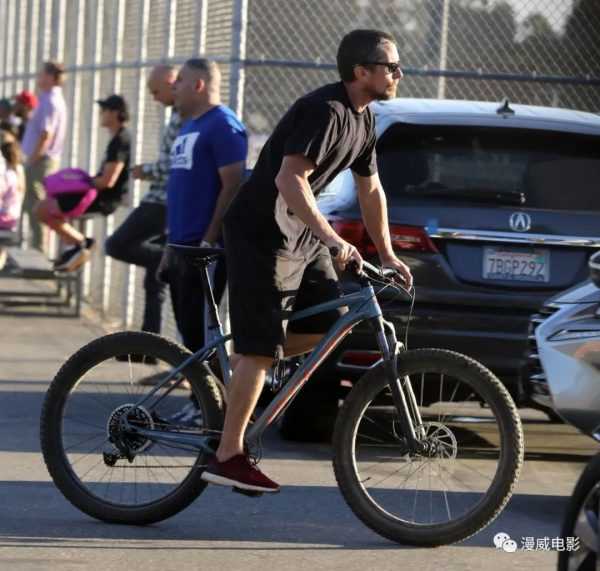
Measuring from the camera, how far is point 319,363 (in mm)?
6539

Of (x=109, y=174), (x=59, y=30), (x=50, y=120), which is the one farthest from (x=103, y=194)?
(x=59, y=30)

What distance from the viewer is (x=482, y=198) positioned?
8.31m

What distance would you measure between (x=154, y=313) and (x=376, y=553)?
532cm

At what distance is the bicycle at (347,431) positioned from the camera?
6.32 m

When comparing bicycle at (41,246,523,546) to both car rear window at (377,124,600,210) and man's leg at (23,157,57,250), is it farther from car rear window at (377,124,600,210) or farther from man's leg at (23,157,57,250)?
man's leg at (23,157,57,250)

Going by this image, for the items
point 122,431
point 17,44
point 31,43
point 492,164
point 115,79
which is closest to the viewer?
point 122,431

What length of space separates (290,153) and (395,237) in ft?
6.24

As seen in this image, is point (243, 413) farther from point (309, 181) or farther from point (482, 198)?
point (482, 198)

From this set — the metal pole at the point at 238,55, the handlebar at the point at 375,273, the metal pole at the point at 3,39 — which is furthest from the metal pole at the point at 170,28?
the metal pole at the point at 3,39

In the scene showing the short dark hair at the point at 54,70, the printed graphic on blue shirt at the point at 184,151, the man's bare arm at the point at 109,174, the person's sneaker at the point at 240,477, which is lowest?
the person's sneaker at the point at 240,477

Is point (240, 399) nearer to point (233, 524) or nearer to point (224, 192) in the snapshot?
point (233, 524)

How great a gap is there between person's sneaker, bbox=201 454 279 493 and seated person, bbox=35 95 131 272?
23.7 feet

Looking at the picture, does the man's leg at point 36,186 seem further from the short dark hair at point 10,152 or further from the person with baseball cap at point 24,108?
the short dark hair at point 10,152

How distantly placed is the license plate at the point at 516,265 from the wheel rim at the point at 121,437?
207cm
